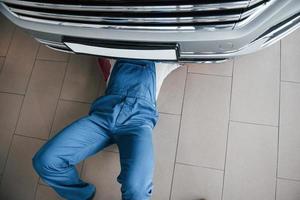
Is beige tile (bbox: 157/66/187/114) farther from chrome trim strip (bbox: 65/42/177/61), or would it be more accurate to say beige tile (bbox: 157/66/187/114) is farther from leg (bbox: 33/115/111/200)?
chrome trim strip (bbox: 65/42/177/61)

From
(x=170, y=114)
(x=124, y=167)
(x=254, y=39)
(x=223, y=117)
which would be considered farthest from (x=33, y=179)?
(x=254, y=39)

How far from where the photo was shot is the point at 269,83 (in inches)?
62.3

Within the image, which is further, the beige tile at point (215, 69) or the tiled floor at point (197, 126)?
the beige tile at point (215, 69)

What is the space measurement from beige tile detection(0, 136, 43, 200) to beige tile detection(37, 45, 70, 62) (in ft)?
1.67

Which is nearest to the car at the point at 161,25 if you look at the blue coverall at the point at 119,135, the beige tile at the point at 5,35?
the blue coverall at the point at 119,135

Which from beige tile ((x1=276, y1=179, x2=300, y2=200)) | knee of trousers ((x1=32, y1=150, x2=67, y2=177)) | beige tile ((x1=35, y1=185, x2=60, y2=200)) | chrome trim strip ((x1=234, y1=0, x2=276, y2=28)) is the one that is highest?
chrome trim strip ((x1=234, y1=0, x2=276, y2=28))

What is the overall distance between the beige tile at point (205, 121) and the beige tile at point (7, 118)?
979mm

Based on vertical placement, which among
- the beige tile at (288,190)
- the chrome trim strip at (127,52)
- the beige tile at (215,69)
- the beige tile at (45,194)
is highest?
the beige tile at (215,69)

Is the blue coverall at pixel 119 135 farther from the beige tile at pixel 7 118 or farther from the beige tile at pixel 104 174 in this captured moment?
the beige tile at pixel 7 118

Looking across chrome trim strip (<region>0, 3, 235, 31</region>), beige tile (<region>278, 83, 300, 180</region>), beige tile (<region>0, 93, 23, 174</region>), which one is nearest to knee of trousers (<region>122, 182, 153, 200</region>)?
chrome trim strip (<region>0, 3, 235, 31</region>)

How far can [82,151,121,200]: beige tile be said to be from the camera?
1511 millimetres

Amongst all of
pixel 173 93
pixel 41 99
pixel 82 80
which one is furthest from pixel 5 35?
pixel 173 93

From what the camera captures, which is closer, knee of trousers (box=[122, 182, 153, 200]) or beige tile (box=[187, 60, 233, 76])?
knee of trousers (box=[122, 182, 153, 200])

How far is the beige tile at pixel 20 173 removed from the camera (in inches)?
62.8
